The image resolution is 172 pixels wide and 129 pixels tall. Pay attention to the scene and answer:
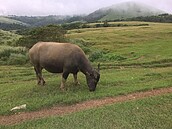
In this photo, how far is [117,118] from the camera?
→ 13.1 metres

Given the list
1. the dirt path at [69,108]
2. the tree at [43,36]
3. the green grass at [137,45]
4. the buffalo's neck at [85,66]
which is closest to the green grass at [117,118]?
the dirt path at [69,108]

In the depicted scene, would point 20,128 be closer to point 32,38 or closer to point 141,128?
point 141,128

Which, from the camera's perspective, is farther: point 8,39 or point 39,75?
point 8,39

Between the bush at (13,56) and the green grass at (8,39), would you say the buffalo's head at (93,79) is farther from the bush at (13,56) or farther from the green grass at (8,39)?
the green grass at (8,39)

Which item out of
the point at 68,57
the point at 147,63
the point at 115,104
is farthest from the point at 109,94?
the point at 147,63

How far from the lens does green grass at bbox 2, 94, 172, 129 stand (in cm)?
1236

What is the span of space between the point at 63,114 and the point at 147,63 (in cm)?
1778

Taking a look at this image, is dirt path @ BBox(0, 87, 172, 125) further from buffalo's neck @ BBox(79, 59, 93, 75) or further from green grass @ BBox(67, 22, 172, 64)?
green grass @ BBox(67, 22, 172, 64)

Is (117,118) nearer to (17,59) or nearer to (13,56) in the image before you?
(17,59)

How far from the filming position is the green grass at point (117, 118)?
12.4 m

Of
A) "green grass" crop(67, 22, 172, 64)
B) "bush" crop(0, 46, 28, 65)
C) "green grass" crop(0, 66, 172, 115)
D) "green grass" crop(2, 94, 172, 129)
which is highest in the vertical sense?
"green grass" crop(2, 94, 172, 129)

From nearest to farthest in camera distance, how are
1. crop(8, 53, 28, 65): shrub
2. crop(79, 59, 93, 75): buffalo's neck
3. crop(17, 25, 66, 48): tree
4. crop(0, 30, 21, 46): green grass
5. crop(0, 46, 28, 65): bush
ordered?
crop(79, 59, 93, 75): buffalo's neck < crop(8, 53, 28, 65): shrub < crop(0, 46, 28, 65): bush < crop(17, 25, 66, 48): tree < crop(0, 30, 21, 46): green grass

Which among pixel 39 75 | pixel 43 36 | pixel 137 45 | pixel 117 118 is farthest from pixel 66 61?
pixel 137 45

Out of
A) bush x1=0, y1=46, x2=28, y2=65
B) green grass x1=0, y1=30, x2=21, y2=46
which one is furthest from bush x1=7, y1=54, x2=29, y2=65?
green grass x1=0, y1=30, x2=21, y2=46
